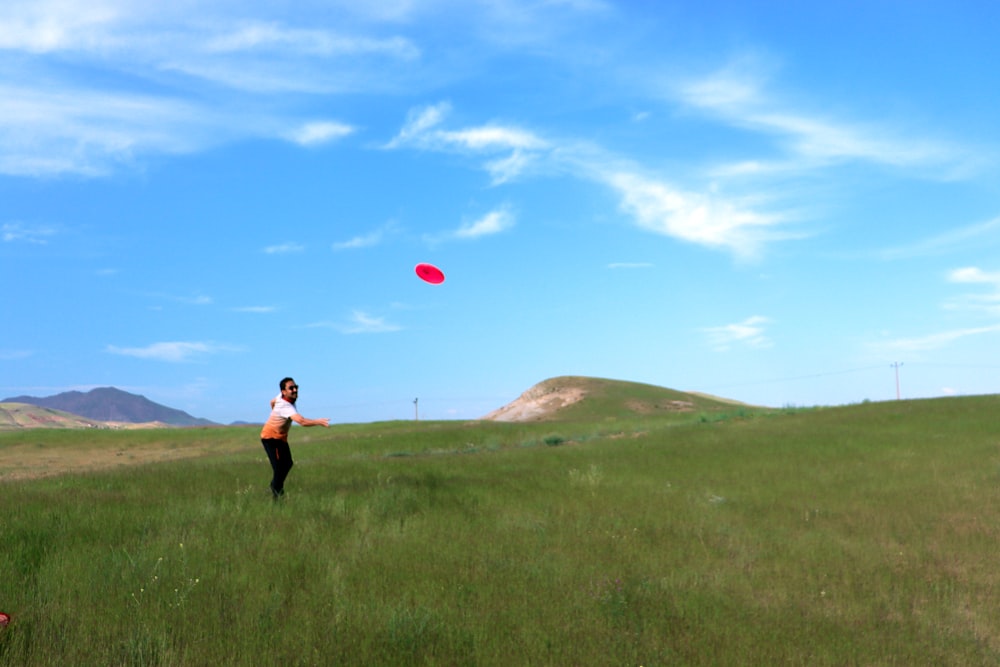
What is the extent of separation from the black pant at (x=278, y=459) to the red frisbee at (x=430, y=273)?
5.85 metres

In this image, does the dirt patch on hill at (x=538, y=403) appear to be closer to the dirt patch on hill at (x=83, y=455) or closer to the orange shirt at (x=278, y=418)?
the dirt patch on hill at (x=83, y=455)

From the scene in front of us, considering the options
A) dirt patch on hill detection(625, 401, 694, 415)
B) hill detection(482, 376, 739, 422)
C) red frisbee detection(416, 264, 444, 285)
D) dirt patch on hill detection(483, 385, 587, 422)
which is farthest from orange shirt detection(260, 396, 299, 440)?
dirt patch on hill detection(625, 401, 694, 415)

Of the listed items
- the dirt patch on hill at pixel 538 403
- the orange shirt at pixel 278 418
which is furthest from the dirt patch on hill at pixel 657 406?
the orange shirt at pixel 278 418

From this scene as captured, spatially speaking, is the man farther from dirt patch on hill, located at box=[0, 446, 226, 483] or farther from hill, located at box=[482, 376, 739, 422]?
hill, located at box=[482, 376, 739, 422]

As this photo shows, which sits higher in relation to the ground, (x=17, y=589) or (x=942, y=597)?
(x=17, y=589)

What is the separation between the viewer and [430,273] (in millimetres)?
19312

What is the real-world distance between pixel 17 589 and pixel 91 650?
2.50 metres

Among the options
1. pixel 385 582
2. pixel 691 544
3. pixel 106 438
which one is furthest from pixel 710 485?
pixel 106 438

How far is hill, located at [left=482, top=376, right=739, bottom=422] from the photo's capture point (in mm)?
78475

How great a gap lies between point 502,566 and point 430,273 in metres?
10.1

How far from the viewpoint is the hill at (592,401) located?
257 ft

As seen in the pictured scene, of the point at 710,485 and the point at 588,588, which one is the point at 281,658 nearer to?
the point at 588,588

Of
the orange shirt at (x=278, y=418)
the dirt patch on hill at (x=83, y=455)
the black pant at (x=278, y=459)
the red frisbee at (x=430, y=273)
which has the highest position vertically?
the red frisbee at (x=430, y=273)

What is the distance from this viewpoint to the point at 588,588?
9969 mm
